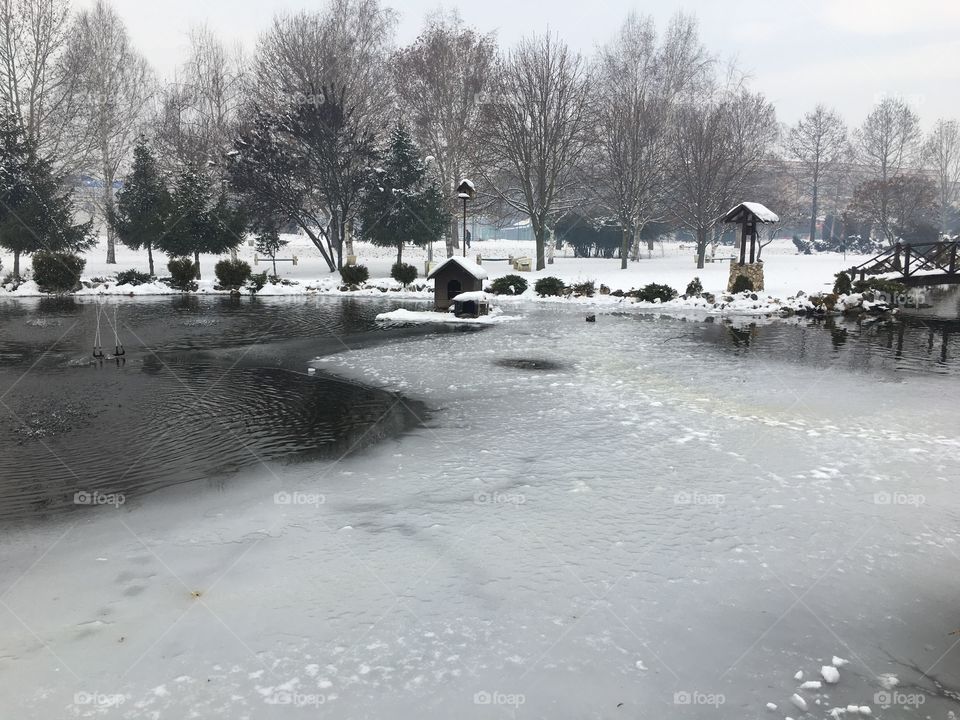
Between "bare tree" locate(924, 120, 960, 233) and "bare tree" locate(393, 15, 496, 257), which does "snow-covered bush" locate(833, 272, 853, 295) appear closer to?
"bare tree" locate(393, 15, 496, 257)

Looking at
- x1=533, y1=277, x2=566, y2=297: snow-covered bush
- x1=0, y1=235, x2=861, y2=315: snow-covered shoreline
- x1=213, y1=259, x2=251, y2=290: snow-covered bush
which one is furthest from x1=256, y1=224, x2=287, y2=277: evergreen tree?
x1=533, y1=277, x2=566, y2=297: snow-covered bush

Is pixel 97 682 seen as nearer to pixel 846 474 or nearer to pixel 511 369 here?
pixel 846 474

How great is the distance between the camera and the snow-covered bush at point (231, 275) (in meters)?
36.9

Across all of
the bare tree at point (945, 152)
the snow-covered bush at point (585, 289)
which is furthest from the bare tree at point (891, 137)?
the snow-covered bush at point (585, 289)

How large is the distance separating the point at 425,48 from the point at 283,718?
161ft

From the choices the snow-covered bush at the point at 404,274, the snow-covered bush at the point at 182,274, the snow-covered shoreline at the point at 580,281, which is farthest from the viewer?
the snow-covered bush at the point at 182,274

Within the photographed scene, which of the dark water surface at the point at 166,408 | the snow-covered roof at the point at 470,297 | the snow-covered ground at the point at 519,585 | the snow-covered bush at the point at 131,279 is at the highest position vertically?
the snow-covered bush at the point at 131,279

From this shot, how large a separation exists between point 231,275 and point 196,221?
289 inches

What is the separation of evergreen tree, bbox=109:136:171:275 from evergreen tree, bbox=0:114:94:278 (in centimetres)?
384

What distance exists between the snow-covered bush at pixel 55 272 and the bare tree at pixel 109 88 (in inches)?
343

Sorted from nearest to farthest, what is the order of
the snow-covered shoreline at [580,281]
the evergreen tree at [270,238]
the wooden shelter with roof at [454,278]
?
1. the wooden shelter with roof at [454,278]
2. the snow-covered shoreline at [580,281]
3. the evergreen tree at [270,238]

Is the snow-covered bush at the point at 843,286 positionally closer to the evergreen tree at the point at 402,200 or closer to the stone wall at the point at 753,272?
the stone wall at the point at 753,272

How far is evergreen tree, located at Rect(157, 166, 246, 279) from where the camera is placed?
41.2 m

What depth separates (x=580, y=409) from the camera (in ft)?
37.7
